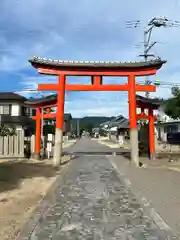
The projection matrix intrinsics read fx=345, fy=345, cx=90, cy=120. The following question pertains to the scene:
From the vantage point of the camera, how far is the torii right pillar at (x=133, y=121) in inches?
770

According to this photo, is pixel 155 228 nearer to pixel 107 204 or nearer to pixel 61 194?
pixel 107 204

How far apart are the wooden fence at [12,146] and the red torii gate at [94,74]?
4326 millimetres

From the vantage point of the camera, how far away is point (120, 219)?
7391 mm

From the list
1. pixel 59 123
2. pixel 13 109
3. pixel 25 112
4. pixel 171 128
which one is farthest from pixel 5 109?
pixel 59 123

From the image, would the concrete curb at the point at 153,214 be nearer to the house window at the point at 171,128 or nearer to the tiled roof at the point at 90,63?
the tiled roof at the point at 90,63

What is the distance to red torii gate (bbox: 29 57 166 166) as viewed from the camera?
64.4 ft

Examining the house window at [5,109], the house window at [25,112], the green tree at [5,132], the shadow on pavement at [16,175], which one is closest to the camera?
the shadow on pavement at [16,175]

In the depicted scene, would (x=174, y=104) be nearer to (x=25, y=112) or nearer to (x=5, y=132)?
(x=5, y=132)

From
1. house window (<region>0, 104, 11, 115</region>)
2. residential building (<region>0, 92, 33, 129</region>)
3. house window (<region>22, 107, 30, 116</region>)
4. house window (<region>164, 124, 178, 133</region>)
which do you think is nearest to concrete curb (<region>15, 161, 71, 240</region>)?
residential building (<region>0, 92, 33, 129</region>)

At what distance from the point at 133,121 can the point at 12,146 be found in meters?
8.34

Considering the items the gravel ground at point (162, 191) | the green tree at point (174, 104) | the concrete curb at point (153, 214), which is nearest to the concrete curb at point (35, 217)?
the concrete curb at point (153, 214)

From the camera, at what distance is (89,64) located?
19.8 m

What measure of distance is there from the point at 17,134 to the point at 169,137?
30.2m

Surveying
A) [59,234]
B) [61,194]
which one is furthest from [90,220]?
[61,194]
